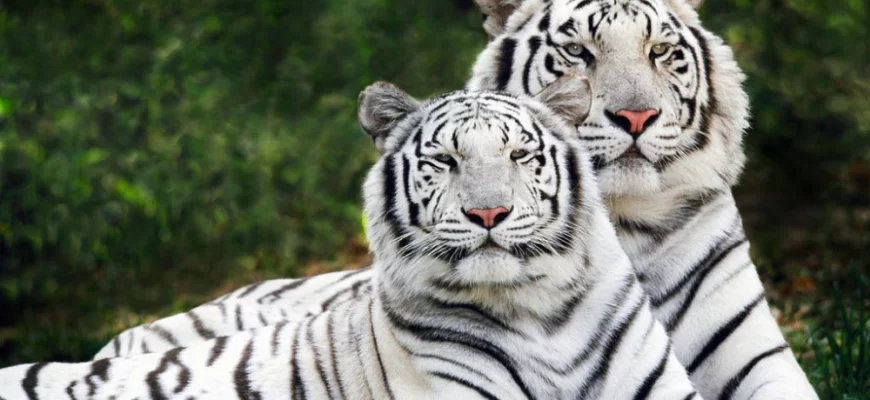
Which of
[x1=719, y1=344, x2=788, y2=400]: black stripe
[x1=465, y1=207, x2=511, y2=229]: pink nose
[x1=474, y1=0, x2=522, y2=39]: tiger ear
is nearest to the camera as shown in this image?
[x1=465, y1=207, x2=511, y2=229]: pink nose

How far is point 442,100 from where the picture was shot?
3314 millimetres

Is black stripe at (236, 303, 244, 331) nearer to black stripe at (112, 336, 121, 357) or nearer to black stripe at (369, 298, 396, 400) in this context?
black stripe at (112, 336, 121, 357)

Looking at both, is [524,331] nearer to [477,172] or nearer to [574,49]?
[477,172]

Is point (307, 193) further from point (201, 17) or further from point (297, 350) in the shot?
point (297, 350)

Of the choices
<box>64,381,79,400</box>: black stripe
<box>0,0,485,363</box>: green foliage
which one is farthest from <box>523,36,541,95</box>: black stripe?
<box>0,0,485,363</box>: green foliage

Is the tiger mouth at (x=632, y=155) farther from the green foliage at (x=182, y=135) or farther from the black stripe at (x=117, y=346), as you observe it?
the green foliage at (x=182, y=135)

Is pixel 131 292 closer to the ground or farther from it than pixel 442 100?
closer to the ground

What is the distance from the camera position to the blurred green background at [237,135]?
264 inches

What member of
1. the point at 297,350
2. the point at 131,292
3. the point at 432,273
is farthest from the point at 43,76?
the point at 432,273

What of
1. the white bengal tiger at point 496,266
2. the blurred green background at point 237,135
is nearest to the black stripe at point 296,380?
the white bengal tiger at point 496,266

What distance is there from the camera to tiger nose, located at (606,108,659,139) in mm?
3230

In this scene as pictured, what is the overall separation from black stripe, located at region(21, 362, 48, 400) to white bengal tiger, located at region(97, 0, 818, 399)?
5.33 ft

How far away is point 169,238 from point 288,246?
70 centimetres

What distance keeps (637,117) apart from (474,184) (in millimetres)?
537
